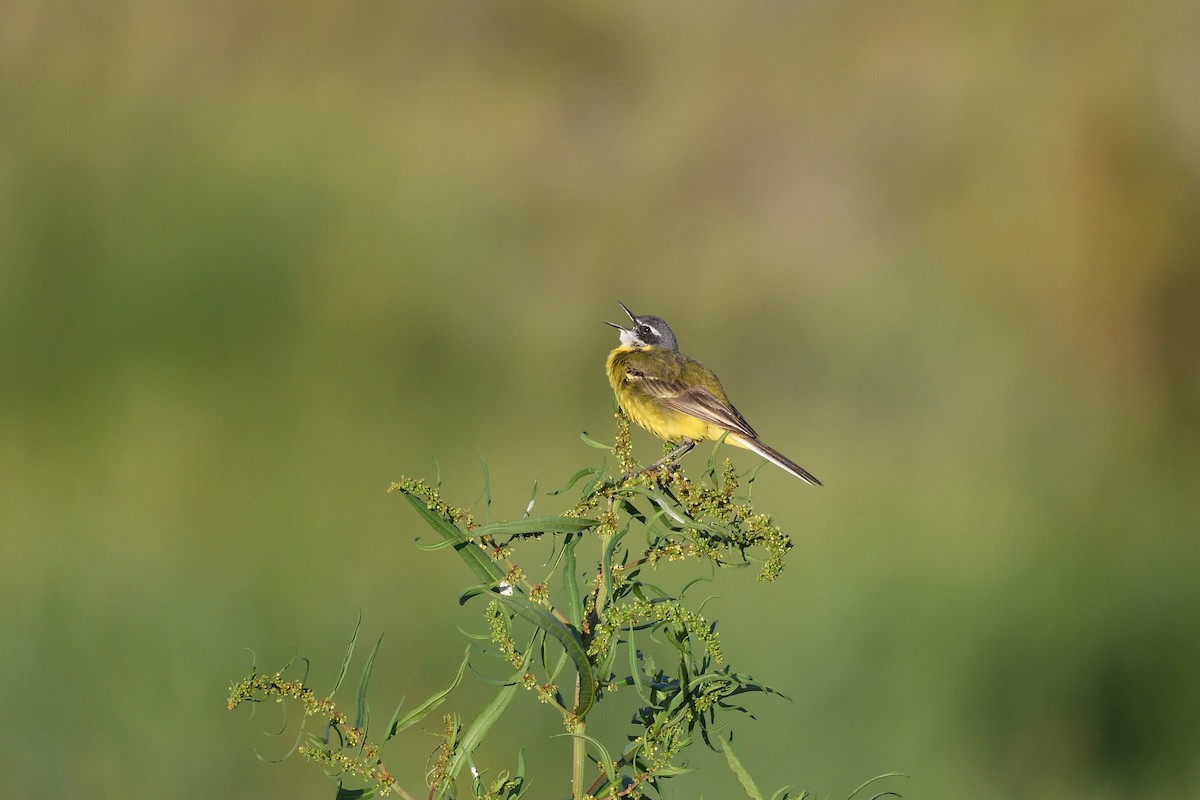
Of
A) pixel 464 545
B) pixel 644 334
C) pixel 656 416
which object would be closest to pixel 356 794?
pixel 464 545

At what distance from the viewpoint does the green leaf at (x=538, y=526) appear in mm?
810

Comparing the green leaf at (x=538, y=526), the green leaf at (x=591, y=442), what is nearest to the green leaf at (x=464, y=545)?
the green leaf at (x=538, y=526)

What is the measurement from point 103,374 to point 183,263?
22.2 inches

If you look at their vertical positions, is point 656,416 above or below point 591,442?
below

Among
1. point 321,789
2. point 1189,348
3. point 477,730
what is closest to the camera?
point 477,730

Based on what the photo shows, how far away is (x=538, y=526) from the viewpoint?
0.81 metres

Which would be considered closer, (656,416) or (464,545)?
(464,545)

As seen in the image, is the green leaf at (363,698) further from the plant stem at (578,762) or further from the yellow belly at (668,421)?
the yellow belly at (668,421)

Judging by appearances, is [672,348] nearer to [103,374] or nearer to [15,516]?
[15,516]

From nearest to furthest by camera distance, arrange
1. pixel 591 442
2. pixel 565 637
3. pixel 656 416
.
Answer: pixel 565 637 → pixel 591 442 → pixel 656 416

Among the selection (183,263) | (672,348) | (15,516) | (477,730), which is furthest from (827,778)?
(183,263)

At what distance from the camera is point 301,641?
10.5 ft

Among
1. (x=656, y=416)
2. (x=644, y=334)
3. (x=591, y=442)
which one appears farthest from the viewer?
(x=644, y=334)

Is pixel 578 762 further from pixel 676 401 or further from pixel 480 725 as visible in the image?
pixel 676 401
